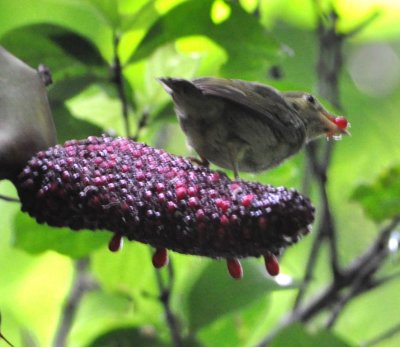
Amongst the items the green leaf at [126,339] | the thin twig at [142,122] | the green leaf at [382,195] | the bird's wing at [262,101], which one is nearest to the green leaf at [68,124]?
the thin twig at [142,122]

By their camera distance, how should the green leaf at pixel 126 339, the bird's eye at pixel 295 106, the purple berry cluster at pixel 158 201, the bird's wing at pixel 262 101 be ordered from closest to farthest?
the purple berry cluster at pixel 158 201 → the bird's wing at pixel 262 101 → the bird's eye at pixel 295 106 → the green leaf at pixel 126 339

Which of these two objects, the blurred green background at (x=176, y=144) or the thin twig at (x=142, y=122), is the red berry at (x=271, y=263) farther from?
the thin twig at (x=142, y=122)

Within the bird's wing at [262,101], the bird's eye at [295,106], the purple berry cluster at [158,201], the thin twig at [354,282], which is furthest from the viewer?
the thin twig at [354,282]

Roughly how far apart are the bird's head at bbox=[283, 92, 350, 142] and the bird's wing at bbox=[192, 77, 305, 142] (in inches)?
0.8

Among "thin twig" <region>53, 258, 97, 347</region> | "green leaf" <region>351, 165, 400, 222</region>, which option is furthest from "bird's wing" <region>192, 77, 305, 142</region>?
"thin twig" <region>53, 258, 97, 347</region>

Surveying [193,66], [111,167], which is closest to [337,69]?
[193,66]

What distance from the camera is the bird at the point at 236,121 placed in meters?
1.19

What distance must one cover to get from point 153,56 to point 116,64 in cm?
11

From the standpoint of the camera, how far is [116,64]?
142 centimetres

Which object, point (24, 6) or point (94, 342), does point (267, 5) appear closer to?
point (24, 6)

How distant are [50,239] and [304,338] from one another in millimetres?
439

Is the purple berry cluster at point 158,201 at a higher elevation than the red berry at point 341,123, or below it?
higher

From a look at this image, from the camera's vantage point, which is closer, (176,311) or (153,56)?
(153,56)

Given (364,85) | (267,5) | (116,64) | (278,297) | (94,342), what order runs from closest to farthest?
(116,64) → (94,342) → (267,5) → (278,297) → (364,85)
